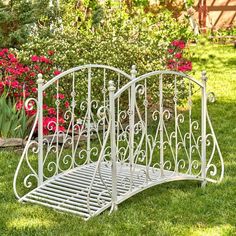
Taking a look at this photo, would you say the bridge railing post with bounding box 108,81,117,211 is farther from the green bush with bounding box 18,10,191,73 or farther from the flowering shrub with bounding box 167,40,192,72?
A: the flowering shrub with bounding box 167,40,192,72

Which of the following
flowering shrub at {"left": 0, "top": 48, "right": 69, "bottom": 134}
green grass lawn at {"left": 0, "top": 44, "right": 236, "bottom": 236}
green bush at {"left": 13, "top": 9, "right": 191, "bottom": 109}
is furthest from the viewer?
green bush at {"left": 13, "top": 9, "right": 191, "bottom": 109}

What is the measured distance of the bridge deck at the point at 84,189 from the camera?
541 cm

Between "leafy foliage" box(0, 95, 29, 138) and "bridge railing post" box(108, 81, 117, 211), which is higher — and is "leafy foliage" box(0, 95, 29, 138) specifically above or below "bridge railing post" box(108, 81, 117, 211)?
below

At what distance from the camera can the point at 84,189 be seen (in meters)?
5.71

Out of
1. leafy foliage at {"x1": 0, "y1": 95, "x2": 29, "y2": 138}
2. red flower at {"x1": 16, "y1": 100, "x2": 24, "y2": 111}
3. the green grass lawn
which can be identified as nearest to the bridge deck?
the green grass lawn

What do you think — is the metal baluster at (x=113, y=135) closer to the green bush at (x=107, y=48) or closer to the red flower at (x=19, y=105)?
the red flower at (x=19, y=105)

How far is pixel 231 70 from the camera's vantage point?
14133mm

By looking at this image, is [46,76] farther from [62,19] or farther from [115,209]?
[115,209]

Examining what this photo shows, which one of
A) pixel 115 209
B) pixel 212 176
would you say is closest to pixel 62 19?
pixel 212 176

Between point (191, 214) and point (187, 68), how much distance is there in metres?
4.24

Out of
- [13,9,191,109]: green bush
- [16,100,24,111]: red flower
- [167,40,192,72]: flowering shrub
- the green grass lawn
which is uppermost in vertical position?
[13,9,191,109]: green bush

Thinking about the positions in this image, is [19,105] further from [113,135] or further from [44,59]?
[113,135]

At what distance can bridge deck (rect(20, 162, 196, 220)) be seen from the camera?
5406mm

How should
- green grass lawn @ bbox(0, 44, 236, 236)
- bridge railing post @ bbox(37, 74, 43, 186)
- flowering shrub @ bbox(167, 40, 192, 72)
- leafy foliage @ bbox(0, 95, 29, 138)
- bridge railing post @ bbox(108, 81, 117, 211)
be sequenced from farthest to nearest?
flowering shrub @ bbox(167, 40, 192, 72) → leafy foliage @ bbox(0, 95, 29, 138) → bridge railing post @ bbox(37, 74, 43, 186) → bridge railing post @ bbox(108, 81, 117, 211) → green grass lawn @ bbox(0, 44, 236, 236)
